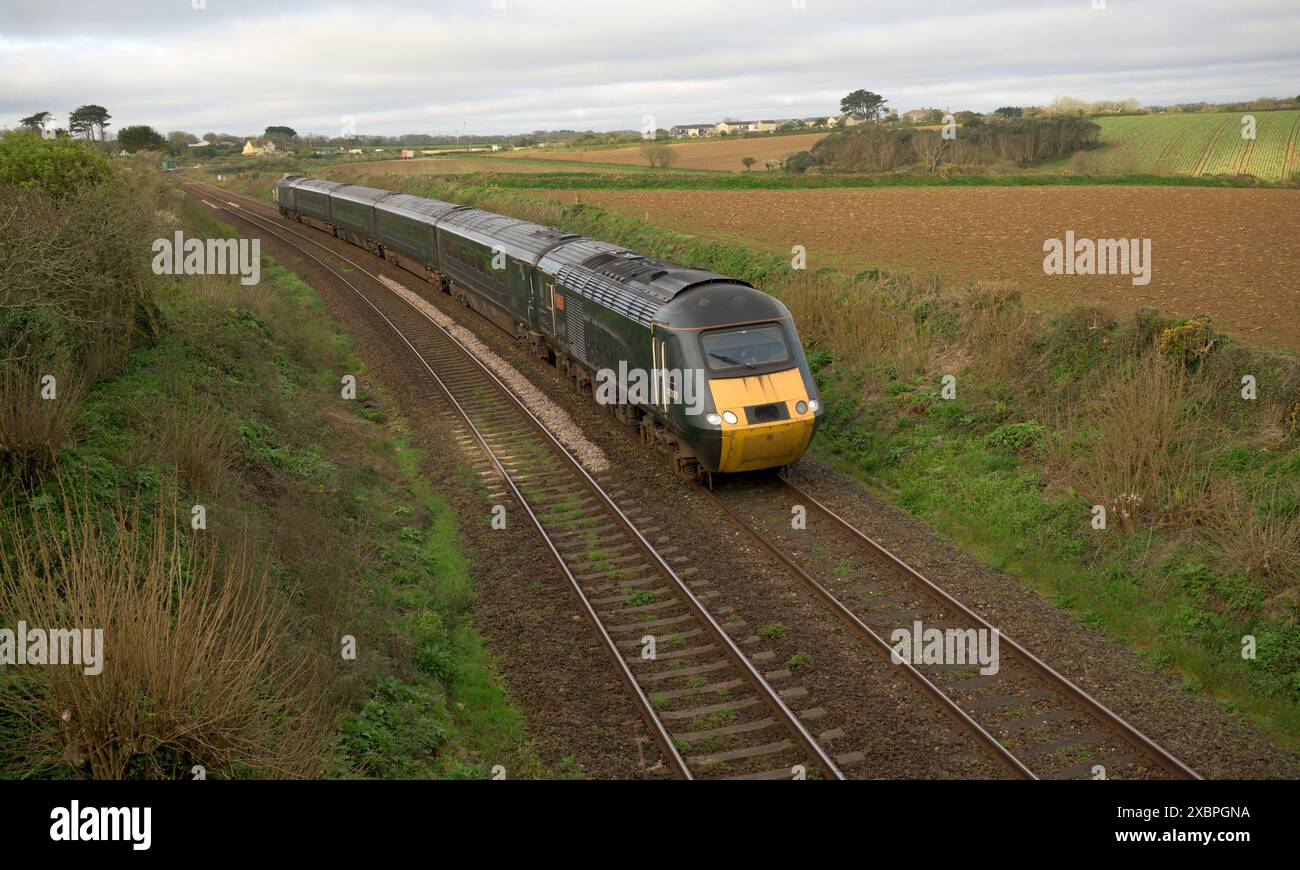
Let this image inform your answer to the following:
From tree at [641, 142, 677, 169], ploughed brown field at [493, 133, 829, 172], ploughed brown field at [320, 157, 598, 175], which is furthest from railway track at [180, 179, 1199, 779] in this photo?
tree at [641, 142, 677, 169]

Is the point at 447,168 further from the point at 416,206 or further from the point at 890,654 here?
the point at 890,654

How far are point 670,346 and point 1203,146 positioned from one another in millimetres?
57615

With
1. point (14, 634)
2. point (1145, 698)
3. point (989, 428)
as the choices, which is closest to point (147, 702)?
point (14, 634)

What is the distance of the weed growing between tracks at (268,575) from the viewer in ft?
21.8

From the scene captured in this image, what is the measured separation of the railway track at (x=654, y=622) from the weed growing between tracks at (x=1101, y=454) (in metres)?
4.68

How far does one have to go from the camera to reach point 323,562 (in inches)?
492

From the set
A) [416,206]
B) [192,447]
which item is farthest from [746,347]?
[416,206]

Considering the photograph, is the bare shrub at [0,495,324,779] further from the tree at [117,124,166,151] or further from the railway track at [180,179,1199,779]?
the tree at [117,124,166,151]

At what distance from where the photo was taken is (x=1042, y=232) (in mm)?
31188

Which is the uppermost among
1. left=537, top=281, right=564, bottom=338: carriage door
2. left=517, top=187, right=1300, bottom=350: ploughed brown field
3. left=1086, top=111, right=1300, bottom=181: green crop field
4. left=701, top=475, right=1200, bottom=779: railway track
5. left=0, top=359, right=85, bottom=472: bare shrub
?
left=1086, top=111, right=1300, bottom=181: green crop field

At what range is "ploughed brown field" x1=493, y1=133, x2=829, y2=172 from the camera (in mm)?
77688

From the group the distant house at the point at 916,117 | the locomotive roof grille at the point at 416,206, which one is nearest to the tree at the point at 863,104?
the distant house at the point at 916,117

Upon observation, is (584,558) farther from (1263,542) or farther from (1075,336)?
(1075,336)

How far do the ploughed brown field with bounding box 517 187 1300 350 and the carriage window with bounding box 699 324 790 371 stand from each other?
8.13 m
